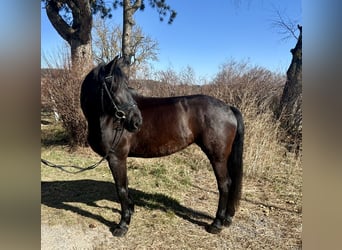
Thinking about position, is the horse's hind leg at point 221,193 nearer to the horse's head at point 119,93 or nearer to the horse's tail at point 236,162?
the horse's tail at point 236,162

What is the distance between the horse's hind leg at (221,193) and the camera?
2.14m

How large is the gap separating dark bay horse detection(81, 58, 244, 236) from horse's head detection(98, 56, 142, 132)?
86 mm

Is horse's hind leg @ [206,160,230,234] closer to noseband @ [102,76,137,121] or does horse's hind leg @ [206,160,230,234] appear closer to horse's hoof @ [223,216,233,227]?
horse's hoof @ [223,216,233,227]

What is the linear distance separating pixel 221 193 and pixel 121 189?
83cm

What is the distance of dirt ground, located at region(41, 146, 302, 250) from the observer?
213 centimetres

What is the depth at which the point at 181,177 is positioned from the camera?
114 inches

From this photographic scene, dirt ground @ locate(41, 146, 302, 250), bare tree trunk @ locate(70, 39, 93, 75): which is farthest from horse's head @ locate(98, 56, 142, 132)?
dirt ground @ locate(41, 146, 302, 250)

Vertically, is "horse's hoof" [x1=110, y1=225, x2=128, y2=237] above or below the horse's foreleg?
below
